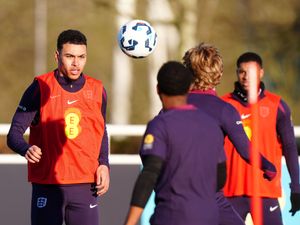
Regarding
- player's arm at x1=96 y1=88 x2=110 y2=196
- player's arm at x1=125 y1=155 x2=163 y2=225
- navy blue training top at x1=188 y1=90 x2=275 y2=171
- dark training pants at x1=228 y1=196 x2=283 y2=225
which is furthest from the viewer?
dark training pants at x1=228 y1=196 x2=283 y2=225

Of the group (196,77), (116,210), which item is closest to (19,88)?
(116,210)

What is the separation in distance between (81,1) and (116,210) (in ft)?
68.8

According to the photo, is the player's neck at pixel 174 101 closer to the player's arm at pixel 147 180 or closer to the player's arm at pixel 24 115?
the player's arm at pixel 147 180

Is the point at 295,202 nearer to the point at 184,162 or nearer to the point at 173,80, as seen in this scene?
the point at 184,162

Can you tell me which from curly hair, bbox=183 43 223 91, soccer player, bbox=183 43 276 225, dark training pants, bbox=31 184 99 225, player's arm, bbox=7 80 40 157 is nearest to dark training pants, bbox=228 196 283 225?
dark training pants, bbox=31 184 99 225

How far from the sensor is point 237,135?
8156mm

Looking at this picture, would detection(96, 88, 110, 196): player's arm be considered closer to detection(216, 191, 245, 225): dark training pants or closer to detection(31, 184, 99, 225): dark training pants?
detection(31, 184, 99, 225): dark training pants

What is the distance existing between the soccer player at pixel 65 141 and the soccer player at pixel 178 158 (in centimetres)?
196

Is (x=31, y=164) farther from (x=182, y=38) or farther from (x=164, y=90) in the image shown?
(x=182, y=38)

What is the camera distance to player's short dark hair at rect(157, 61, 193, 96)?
7.24 m

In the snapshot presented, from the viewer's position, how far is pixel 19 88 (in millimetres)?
45812

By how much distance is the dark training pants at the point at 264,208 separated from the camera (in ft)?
32.4

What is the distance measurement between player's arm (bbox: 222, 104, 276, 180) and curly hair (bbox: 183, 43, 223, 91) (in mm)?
353

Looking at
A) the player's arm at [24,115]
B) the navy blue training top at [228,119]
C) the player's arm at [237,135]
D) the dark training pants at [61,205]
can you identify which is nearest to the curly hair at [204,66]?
the navy blue training top at [228,119]
